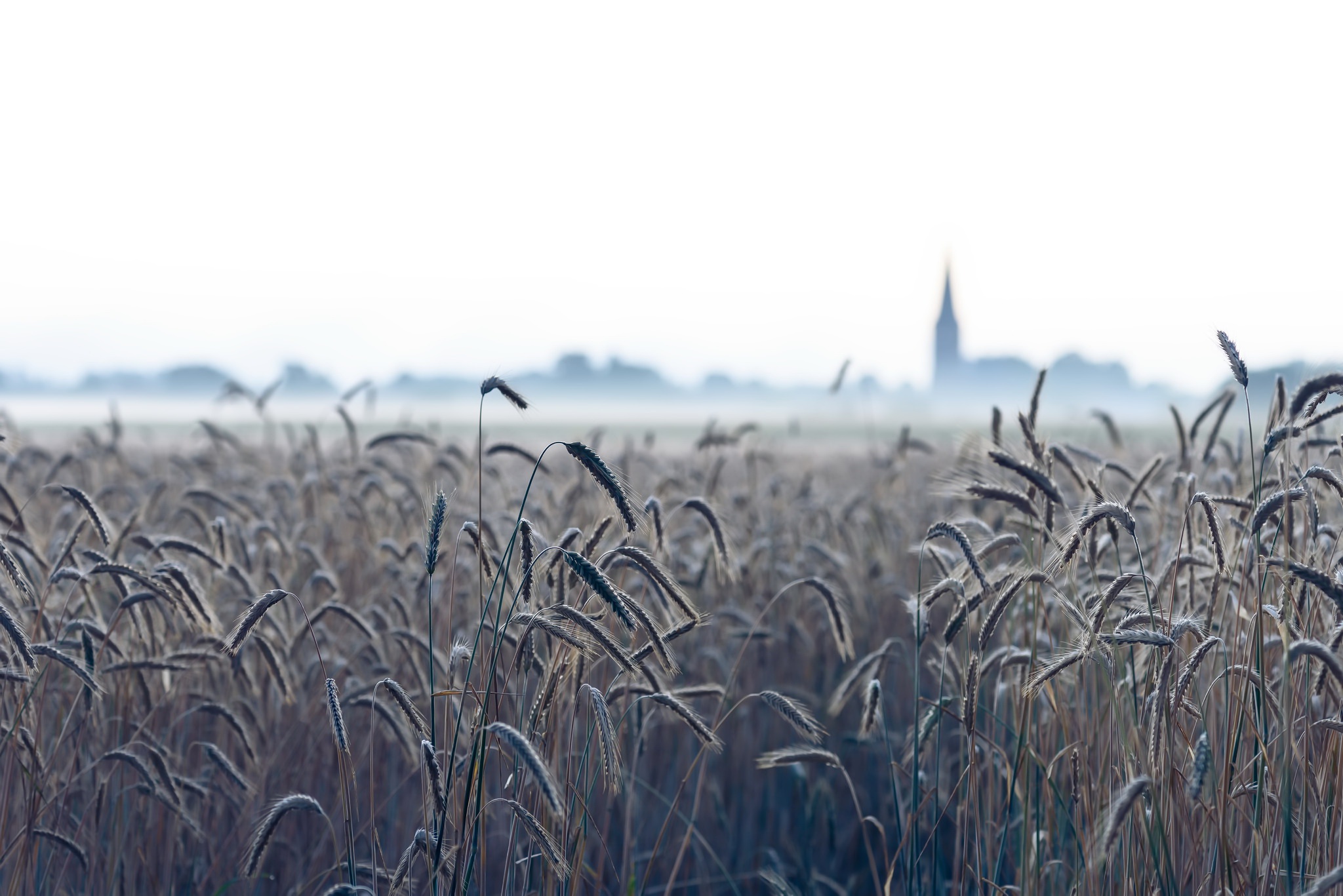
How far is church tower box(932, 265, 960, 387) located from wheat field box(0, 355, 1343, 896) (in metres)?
109

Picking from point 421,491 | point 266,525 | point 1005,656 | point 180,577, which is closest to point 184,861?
point 180,577

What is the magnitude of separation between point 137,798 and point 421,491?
7.59 feet

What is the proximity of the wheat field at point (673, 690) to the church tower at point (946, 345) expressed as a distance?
4302 inches

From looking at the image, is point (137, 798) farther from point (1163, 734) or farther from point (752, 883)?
point (1163, 734)

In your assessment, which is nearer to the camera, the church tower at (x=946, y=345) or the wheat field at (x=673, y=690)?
the wheat field at (x=673, y=690)

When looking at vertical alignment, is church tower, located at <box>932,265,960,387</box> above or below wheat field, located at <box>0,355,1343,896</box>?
above

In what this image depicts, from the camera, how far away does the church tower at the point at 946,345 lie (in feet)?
378

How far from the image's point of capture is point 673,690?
9.53 feet

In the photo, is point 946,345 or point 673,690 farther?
point 946,345

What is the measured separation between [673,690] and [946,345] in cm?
12472

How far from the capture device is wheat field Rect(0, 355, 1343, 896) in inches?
92.2

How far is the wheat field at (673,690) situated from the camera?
7.68 ft

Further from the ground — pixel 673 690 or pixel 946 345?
pixel 946 345

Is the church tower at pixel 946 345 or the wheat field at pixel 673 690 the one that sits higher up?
the church tower at pixel 946 345
